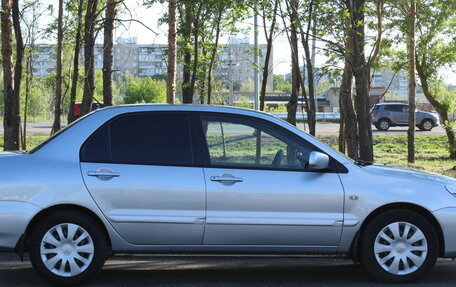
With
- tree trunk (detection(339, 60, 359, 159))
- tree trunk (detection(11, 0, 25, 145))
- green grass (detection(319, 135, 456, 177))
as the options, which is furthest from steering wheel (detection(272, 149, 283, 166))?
green grass (detection(319, 135, 456, 177))

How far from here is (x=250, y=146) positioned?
5836 mm

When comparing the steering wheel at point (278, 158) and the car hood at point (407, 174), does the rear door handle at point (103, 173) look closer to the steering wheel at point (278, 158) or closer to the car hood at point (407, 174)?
the steering wheel at point (278, 158)

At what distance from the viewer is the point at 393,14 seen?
632 inches

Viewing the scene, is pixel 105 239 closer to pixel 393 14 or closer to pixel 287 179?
pixel 287 179

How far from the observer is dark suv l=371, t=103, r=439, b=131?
33656 mm

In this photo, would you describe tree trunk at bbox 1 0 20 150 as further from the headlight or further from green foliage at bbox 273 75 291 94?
green foliage at bbox 273 75 291 94

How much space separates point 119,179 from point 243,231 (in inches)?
49.6

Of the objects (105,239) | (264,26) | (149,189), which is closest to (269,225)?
(149,189)

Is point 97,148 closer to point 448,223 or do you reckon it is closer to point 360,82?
point 448,223

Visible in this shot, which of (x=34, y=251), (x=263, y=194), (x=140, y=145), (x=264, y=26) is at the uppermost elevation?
(x=264, y=26)

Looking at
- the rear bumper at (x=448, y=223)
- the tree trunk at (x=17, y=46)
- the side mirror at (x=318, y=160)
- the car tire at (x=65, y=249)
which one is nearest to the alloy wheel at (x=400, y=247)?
the rear bumper at (x=448, y=223)

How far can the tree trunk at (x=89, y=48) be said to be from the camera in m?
12.3

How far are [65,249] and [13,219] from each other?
0.55m

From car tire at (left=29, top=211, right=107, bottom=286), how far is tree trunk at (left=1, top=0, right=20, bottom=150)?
7.12m
